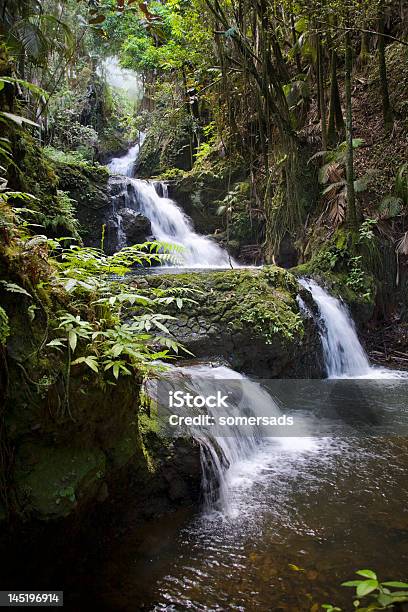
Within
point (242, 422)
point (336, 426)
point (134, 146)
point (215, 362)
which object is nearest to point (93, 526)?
point (242, 422)

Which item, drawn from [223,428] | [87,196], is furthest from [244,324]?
[87,196]

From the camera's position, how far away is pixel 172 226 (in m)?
11.7

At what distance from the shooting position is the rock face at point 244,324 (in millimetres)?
5922

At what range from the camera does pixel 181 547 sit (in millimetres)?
2982

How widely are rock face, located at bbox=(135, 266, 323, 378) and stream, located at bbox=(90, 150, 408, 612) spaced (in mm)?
345

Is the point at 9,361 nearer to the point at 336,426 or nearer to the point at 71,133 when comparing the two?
the point at 336,426

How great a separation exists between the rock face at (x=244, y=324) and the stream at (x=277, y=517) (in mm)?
345

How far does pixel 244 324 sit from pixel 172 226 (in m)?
6.32

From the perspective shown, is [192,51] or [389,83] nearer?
[192,51]

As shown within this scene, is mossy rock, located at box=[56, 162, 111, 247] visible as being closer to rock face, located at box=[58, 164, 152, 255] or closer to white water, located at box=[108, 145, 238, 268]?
rock face, located at box=[58, 164, 152, 255]

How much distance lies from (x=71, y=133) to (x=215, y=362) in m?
13.6

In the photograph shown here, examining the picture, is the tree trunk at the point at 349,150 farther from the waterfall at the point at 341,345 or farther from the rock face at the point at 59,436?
the rock face at the point at 59,436

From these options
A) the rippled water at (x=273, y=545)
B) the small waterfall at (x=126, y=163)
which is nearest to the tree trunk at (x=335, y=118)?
the small waterfall at (x=126, y=163)

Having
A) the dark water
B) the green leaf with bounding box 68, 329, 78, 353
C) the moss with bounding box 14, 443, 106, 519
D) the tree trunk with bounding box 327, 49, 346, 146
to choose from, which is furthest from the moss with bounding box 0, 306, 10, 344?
the tree trunk with bounding box 327, 49, 346, 146
